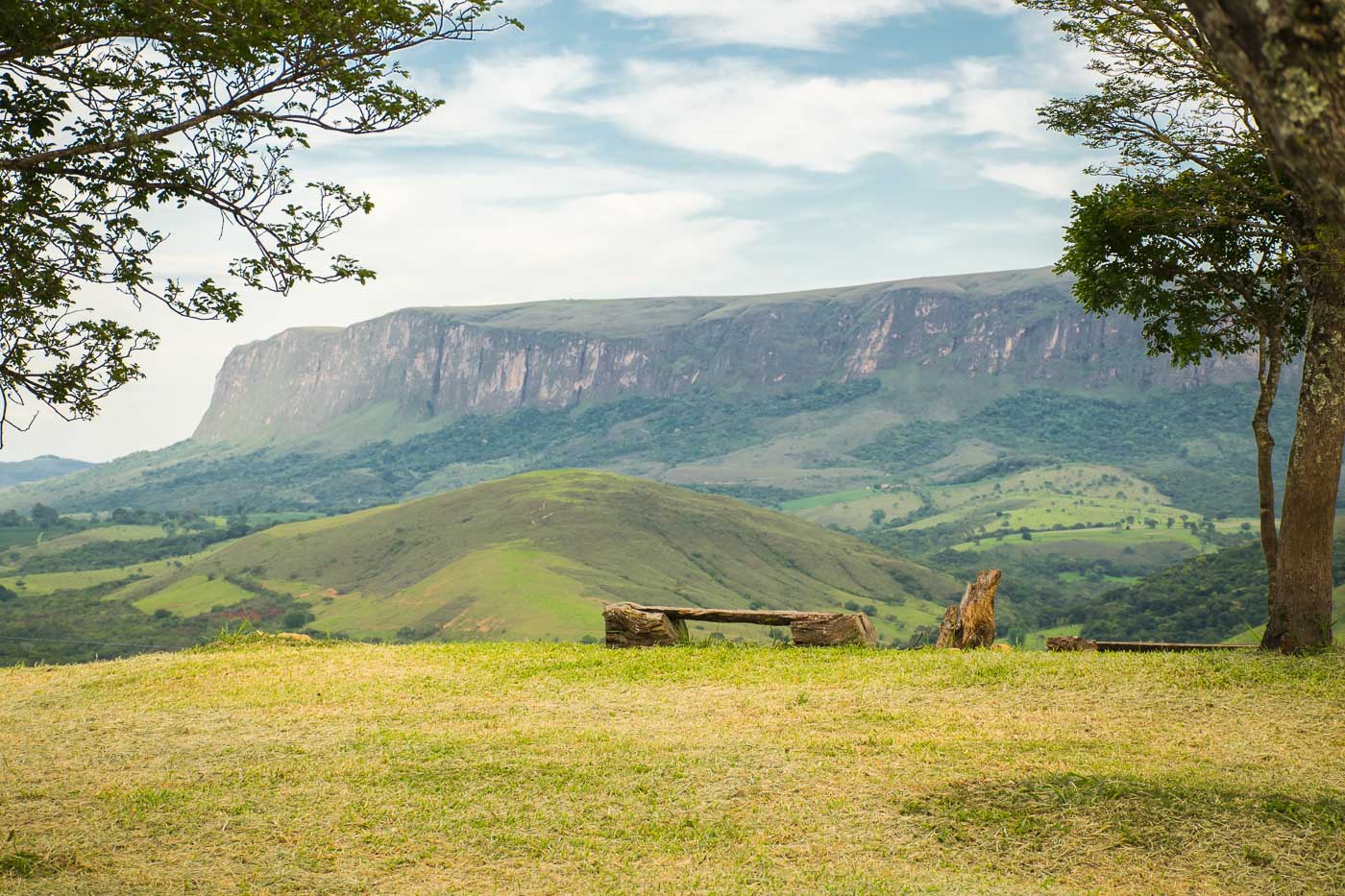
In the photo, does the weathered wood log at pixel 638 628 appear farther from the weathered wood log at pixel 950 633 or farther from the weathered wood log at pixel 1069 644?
the weathered wood log at pixel 1069 644

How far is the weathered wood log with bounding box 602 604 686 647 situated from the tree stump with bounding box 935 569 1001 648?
4633 millimetres

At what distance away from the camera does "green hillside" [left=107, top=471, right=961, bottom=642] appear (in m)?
142

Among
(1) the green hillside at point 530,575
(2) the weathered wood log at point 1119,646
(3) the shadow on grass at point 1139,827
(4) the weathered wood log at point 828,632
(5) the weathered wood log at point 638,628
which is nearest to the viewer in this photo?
(3) the shadow on grass at point 1139,827

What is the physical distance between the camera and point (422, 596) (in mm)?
153625

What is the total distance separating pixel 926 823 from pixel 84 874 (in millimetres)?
6457

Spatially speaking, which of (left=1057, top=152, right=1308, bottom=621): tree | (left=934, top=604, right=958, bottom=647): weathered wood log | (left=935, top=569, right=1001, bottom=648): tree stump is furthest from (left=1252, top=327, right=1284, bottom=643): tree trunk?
(left=934, top=604, right=958, bottom=647): weathered wood log

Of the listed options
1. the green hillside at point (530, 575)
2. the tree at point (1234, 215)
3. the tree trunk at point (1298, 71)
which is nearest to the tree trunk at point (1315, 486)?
the tree at point (1234, 215)

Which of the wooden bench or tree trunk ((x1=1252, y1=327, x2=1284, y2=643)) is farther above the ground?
tree trunk ((x1=1252, y1=327, x2=1284, y2=643))

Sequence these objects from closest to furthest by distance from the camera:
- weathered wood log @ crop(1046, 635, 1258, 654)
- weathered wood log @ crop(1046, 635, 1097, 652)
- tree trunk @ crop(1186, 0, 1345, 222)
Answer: tree trunk @ crop(1186, 0, 1345, 222) < weathered wood log @ crop(1046, 635, 1258, 654) < weathered wood log @ crop(1046, 635, 1097, 652)

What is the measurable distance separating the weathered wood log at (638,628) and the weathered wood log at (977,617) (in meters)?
4.89

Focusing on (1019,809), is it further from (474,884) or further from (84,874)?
(84,874)

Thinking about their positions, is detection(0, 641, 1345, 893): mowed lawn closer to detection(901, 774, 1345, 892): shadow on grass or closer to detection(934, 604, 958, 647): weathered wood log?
detection(901, 774, 1345, 892): shadow on grass

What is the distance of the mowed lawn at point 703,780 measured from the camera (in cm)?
786

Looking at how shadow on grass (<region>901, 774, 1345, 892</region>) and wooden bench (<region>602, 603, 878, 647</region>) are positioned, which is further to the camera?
wooden bench (<region>602, 603, 878, 647</region>)
